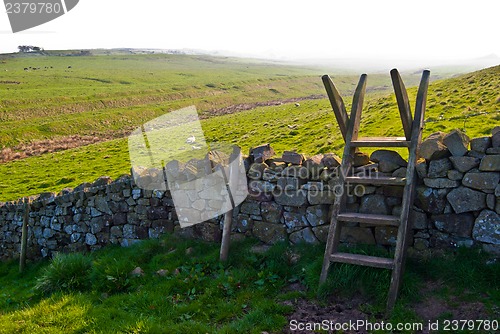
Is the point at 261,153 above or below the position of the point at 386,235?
above

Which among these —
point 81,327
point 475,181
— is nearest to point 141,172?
point 81,327

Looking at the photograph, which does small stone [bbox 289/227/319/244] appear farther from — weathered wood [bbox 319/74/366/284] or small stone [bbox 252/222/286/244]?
weathered wood [bbox 319/74/366/284]

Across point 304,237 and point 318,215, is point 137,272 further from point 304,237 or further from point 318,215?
point 318,215

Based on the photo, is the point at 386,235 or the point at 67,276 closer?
→ the point at 386,235

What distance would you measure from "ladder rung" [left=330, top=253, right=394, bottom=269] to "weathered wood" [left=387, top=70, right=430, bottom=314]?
0.11 meters

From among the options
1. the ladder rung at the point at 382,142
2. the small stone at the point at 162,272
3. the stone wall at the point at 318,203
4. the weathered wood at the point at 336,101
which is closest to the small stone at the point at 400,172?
the stone wall at the point at 318,203

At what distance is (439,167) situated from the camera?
6027 millimetres

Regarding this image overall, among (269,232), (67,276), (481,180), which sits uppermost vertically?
(481,180)

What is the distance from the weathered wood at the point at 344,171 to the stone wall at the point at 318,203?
239 millimetres

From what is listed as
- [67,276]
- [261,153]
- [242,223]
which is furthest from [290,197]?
[67,276]

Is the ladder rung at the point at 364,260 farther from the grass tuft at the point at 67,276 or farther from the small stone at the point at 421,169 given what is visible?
the grass tuft at the point at 67,276

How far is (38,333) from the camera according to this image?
243 inches

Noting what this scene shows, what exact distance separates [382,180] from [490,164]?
1.35 meters

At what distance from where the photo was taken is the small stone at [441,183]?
235 inches
